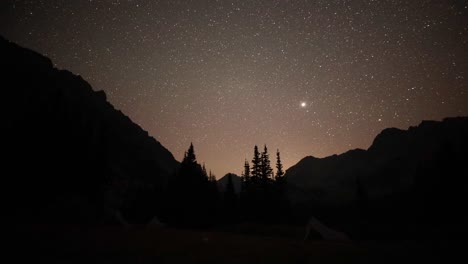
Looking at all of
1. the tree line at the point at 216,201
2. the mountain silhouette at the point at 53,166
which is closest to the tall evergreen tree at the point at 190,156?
the tree line at the point at 216,201

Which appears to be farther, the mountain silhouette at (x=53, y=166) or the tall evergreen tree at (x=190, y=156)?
the tall evergreen tree at (x=190, y=156)

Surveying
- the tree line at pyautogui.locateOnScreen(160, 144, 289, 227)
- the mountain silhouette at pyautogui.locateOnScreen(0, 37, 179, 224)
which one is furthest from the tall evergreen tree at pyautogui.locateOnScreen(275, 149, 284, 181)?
the mountain silhouette at pyautogui.locateOnScreen(0, 37, 179, 224)

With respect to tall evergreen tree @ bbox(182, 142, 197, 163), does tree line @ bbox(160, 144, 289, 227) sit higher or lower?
lower

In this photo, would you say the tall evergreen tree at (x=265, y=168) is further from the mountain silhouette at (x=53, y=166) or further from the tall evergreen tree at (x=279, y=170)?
the mountain silhouette at (x=53, y=166)

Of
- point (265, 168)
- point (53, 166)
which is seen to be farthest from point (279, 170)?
point (53, 166)

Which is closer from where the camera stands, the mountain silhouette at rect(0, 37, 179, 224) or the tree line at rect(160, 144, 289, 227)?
the mountain silhouette at rect(0, 37, 179, 224)

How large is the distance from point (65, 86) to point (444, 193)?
630 feet

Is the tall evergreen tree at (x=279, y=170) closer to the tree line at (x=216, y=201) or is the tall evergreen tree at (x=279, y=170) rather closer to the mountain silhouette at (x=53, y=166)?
the tree line at (x=216, y=201)

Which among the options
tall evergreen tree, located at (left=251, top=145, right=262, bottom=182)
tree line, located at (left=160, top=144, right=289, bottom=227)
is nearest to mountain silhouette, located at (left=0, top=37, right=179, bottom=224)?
tree line, located at (left=160, top=144, right=289, bottom=227)

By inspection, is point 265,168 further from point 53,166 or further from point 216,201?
point 53,166

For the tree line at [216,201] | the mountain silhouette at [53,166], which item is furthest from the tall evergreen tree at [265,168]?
the mountain silhouette at [53,166]

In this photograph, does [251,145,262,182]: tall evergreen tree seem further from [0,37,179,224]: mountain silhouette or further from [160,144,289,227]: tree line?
[0,37,179,224]: mountain silhouette

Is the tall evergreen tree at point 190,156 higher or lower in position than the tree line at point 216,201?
higher

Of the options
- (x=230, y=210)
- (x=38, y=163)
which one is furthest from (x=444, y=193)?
→ (x=38, y=163)
